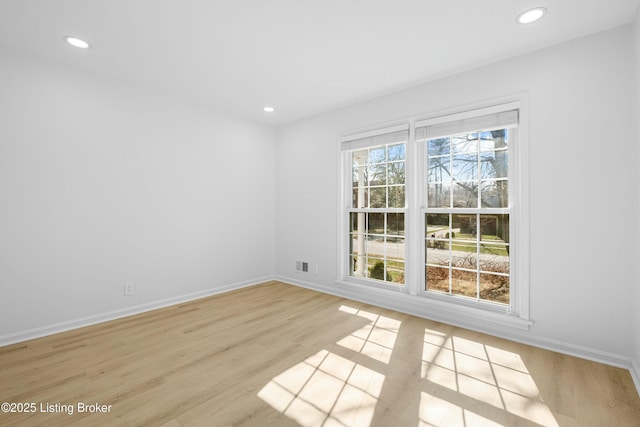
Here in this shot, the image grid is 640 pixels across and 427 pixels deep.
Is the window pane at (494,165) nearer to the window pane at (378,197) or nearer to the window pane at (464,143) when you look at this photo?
the window pane at (464,143)

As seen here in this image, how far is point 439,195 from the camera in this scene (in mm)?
3316

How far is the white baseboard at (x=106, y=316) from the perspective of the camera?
2.72 metres

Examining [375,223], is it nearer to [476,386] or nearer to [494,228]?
[494,228]

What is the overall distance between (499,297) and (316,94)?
9.81 feet

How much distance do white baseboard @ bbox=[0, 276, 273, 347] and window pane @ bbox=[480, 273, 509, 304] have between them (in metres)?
3.18

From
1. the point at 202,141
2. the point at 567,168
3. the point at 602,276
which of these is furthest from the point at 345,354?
the point at 202,141

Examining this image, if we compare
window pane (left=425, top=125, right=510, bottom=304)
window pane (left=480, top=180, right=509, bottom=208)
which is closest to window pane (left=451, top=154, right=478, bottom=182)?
window pane (left=425, top=125, right=510, bottom=304)

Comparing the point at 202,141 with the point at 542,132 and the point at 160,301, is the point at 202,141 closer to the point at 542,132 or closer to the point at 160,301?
the point at 160,301

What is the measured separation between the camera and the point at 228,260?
438cm

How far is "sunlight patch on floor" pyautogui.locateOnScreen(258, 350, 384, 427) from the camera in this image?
5.69 ft

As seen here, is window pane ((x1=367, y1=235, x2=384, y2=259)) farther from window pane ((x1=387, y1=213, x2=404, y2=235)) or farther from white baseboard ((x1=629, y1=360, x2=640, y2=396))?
white baseboard ((x1=629, y1=360, x2=640, y2=396))

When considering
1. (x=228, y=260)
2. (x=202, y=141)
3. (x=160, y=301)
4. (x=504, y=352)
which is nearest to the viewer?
(x=504, y=352)

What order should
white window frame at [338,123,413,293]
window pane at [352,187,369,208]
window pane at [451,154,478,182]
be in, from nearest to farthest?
window pane at [451,154,478,182] → white window frame at [338,123,413,293] → window pane at [352,187,369,208]

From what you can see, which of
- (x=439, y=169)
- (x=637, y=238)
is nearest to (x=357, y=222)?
(x=439, y=169)
